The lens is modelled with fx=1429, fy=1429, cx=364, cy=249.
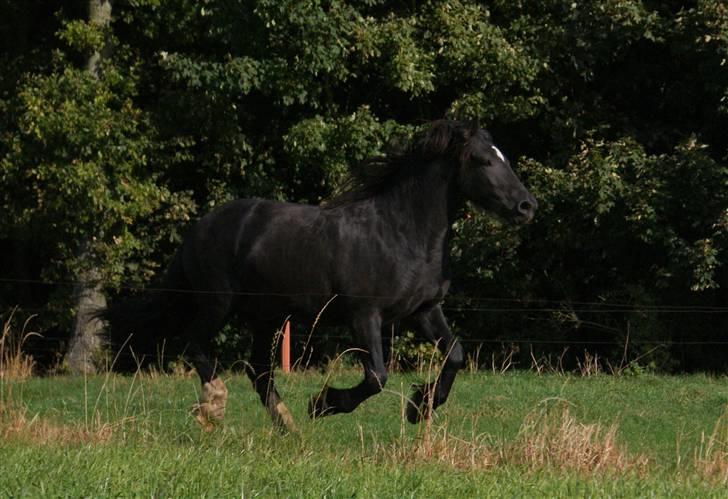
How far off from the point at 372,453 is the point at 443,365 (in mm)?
1262

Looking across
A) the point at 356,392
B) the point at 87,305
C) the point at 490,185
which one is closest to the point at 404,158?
the point at 490,185

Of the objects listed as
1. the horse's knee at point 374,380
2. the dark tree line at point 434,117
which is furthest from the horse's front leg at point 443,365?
the dark tree line at point 434,117

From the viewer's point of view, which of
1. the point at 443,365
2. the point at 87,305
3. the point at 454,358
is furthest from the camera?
the point at 87,305

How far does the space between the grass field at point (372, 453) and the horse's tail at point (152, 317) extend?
0.57 m

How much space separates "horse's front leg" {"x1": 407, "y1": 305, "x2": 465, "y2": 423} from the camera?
34.1 ft

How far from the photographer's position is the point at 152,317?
12.3 metres

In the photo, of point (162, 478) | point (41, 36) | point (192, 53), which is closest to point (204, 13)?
point (192, 53)

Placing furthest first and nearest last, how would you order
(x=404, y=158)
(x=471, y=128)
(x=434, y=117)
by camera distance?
(x=434, y=117)
(x=404, y=158)
(x=471, y=128)

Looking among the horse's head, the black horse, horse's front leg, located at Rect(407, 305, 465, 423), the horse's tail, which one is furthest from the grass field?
the horse's head

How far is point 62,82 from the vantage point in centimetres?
1888

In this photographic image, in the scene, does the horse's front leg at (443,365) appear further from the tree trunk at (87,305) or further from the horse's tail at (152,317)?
the tree trunk at (87,305)

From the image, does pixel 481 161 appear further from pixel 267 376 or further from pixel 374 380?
pixel 267 376

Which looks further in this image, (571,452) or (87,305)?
(87,305)

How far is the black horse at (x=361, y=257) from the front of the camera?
34.9 ft
